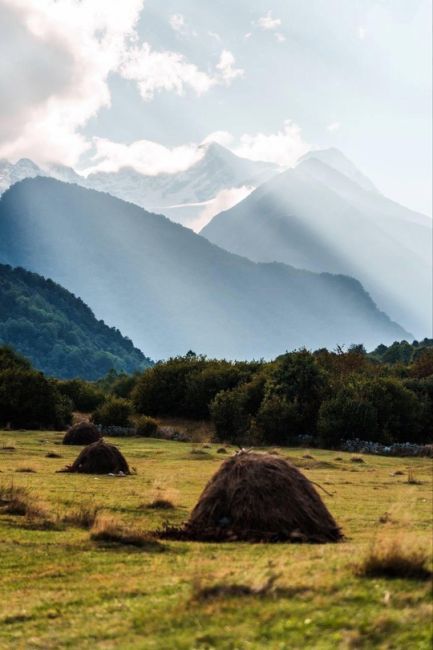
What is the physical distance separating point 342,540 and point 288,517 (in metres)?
1.23

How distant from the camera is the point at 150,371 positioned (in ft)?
271

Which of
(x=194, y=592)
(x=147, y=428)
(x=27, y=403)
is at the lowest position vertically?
(x=147, y=428)

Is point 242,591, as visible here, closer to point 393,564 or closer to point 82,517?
point 393,564

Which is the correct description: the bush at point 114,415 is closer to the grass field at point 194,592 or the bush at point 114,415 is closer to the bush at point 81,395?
the bush at point 81,395

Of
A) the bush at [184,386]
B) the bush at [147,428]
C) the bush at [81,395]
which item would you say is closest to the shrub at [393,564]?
the bush at [147,428]

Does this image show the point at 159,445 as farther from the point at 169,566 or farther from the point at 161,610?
the point at 161,610

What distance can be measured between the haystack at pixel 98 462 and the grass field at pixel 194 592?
10535mm

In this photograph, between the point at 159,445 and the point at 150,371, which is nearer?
the point at 159,445

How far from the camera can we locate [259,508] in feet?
48.3

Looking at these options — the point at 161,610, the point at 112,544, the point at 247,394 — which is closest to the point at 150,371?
the point at 247,394

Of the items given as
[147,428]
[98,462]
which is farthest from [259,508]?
[147,428]

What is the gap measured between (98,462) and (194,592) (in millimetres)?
22749

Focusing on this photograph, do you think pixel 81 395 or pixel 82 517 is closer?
pixel 82 517

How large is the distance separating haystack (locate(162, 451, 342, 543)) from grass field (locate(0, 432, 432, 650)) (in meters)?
0.72
